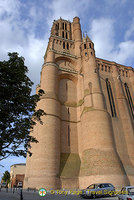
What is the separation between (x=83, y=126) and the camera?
869 inches

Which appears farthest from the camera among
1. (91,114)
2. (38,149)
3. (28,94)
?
(91,114)

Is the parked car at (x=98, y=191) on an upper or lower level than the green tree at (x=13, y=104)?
lower

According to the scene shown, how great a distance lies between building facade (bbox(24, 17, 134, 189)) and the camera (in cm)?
1817

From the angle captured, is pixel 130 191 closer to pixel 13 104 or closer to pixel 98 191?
pixel 98 191

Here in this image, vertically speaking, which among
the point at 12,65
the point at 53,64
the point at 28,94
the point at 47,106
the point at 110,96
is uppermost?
the point at 53,64

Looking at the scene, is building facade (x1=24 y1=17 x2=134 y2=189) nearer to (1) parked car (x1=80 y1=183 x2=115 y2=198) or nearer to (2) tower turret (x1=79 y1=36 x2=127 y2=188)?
(2) tower turret (x1=79 y1=36 x2=127 y2=188)

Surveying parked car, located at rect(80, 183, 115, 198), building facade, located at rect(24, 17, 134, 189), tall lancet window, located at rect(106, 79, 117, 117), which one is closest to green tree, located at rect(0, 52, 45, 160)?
parked car, located at rect(80, 183, 115, 198)

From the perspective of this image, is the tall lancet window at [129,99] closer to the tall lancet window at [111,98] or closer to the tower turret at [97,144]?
the tall lancet window at [111,98]

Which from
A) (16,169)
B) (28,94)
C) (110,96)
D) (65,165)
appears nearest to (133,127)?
(110,96)

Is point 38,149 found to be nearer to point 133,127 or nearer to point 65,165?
point 65,165

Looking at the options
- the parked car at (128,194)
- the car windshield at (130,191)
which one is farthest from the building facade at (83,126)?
the car windshield at (130,191)

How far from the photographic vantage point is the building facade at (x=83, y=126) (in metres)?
18.2

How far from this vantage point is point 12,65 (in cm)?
904

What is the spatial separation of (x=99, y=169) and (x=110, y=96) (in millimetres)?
12762
